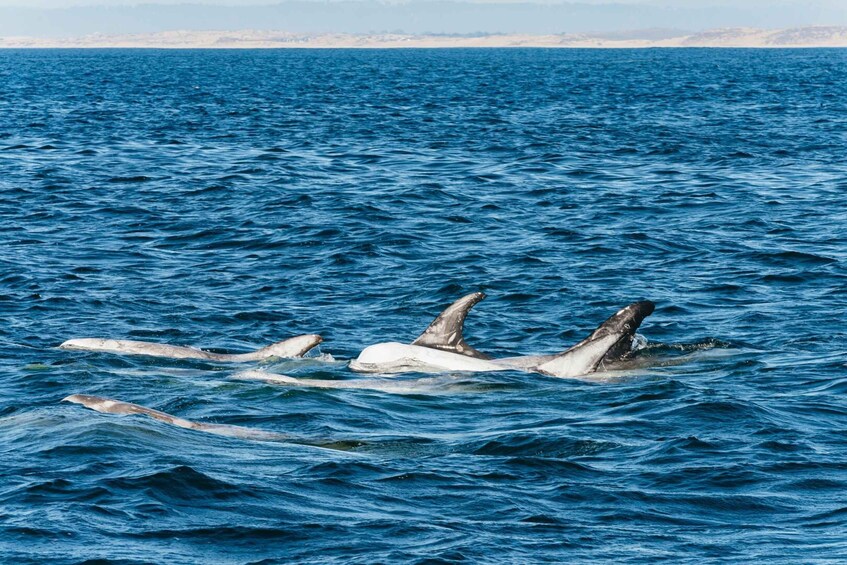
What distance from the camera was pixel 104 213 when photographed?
28844mm

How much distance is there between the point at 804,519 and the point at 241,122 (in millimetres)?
43862

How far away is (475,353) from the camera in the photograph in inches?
657

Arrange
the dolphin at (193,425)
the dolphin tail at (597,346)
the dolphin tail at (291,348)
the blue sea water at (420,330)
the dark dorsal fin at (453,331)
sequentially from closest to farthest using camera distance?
the blue sea water at (420,330), the dolphin at (193,425), the dolphin tail at (597,346), the dark dorsal fin at (453,331), the dolphin tail at (291,348)

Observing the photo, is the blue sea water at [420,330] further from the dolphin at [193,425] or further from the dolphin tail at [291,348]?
the dolphin tail at [291,348]

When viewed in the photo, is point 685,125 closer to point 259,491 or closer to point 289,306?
point 289,306

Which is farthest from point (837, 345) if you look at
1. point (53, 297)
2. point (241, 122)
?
point (241, 122)

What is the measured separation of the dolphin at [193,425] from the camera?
12766mm

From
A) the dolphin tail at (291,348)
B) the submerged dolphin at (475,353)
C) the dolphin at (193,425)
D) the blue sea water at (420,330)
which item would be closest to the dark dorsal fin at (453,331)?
the submerged dolphin at (475,353)

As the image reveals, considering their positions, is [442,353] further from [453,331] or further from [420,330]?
[420,330]

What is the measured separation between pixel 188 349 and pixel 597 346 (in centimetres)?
582

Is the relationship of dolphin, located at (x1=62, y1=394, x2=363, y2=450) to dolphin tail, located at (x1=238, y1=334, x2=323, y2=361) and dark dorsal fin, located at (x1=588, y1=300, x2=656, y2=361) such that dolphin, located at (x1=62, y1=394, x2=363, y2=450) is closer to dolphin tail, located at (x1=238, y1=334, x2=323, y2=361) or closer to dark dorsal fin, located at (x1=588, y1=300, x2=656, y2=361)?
dolphin tail, located at (x1=238, y1=334, x2=323, y2=361)

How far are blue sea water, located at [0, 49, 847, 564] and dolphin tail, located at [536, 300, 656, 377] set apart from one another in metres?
0.34

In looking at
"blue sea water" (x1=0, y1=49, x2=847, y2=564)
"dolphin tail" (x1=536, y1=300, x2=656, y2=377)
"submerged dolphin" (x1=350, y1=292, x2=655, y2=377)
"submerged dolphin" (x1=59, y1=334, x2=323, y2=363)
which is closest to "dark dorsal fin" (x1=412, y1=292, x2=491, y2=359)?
"submerged dolphin" (x1=350, y1=292, x2=655, y2=377)

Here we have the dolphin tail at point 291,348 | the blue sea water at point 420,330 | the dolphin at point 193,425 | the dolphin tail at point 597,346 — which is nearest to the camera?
the blue sea water at point 420,330
